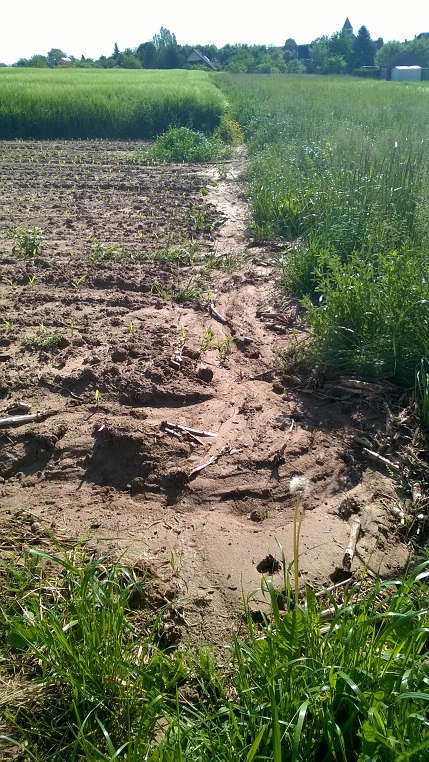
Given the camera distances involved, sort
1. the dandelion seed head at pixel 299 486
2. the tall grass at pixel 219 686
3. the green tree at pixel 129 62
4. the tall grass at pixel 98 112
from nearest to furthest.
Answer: the tall grass at pixel 219 686, the dandelion seed head at pixel 299 486, the tall grass at pixel 98 112, the green tree at pixel 129 62

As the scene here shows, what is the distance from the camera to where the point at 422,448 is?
149 inches

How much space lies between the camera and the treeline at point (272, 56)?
176 ft

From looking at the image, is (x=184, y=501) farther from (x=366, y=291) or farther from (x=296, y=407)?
(x=366, y=291)

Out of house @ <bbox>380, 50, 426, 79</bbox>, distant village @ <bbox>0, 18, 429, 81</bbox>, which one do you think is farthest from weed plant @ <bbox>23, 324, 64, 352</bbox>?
house @ <bbox>380, 50, 426, 79</bbox>

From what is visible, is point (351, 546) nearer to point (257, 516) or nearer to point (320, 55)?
point (257, 516)

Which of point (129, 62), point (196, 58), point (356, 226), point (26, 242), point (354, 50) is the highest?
point (196, 58)

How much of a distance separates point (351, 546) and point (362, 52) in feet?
225

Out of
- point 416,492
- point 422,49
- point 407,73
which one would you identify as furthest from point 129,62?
point 416,492

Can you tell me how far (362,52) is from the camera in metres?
61.6

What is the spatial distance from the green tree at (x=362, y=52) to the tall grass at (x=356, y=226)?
5551cm

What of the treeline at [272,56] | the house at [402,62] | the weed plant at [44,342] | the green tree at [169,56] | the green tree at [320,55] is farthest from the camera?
the green tree at [169,56]

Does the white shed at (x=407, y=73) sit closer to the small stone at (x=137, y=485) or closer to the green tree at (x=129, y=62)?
the green tree at (x=129, y=62)

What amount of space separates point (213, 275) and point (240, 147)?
10.5 meters

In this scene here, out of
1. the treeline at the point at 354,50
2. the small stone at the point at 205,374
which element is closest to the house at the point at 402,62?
the treeline at the point at 354,50
